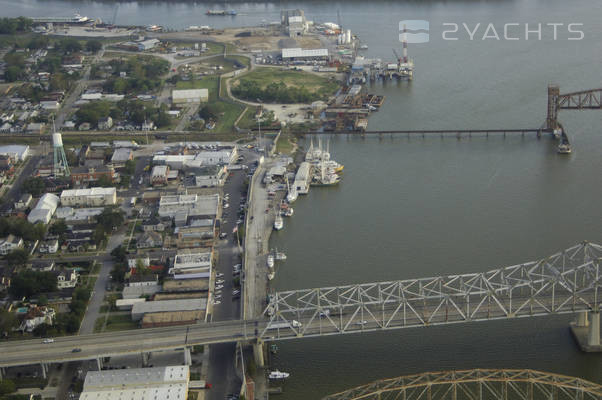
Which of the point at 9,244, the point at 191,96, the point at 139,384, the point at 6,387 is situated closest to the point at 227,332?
the point at 139,384

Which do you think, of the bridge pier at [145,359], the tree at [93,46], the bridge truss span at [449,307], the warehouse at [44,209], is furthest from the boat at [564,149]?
the tree at [93,46]

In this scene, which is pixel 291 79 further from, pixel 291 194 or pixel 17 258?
pixel 17 258

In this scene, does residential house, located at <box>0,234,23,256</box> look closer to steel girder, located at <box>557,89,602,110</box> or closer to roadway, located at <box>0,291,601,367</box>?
roadway, located at <box>0,291,601,367</box>

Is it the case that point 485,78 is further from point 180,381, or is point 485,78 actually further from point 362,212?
point 180,381

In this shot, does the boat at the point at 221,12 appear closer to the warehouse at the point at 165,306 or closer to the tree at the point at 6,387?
the warehouse at the point at 165,306

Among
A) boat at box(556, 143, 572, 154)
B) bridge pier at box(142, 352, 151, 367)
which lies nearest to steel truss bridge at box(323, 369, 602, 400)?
bridge pier at box(142, 352, 151, 367)
